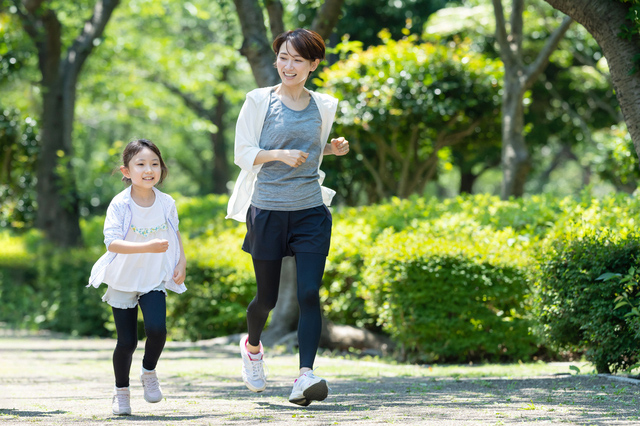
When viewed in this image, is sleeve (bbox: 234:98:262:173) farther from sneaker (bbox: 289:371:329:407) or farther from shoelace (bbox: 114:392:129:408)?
shoelace (bbox: 114:392:129:408)

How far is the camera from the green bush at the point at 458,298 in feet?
23.2

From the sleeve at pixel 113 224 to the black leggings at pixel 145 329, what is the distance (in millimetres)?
371

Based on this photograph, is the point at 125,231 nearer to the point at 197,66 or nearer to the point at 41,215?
the point at 41,215

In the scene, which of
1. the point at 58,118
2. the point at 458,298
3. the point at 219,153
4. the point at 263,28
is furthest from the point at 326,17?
the point at 219,153

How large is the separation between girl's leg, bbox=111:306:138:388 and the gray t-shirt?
0.96m

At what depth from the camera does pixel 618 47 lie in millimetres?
4906

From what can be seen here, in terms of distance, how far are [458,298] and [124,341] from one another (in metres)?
3.72

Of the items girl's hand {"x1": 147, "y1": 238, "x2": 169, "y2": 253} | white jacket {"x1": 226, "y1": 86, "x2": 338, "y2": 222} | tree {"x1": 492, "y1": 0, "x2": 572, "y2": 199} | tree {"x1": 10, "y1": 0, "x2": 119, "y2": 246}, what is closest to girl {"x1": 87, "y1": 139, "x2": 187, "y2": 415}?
girl's hand {"x1": 147, "y1": 238, "x2": 169, "y2": 253}

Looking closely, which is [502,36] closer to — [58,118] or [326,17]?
[326,17]

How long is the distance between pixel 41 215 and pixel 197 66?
423 inches

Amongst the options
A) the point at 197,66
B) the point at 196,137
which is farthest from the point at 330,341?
the point at 196,137

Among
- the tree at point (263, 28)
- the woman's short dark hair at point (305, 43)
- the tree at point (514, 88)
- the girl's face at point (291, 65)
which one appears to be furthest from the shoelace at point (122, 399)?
the tree at point (514, 88)

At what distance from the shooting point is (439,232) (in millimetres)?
7801

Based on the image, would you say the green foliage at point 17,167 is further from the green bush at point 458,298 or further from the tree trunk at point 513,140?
the green bush at point 458,298
